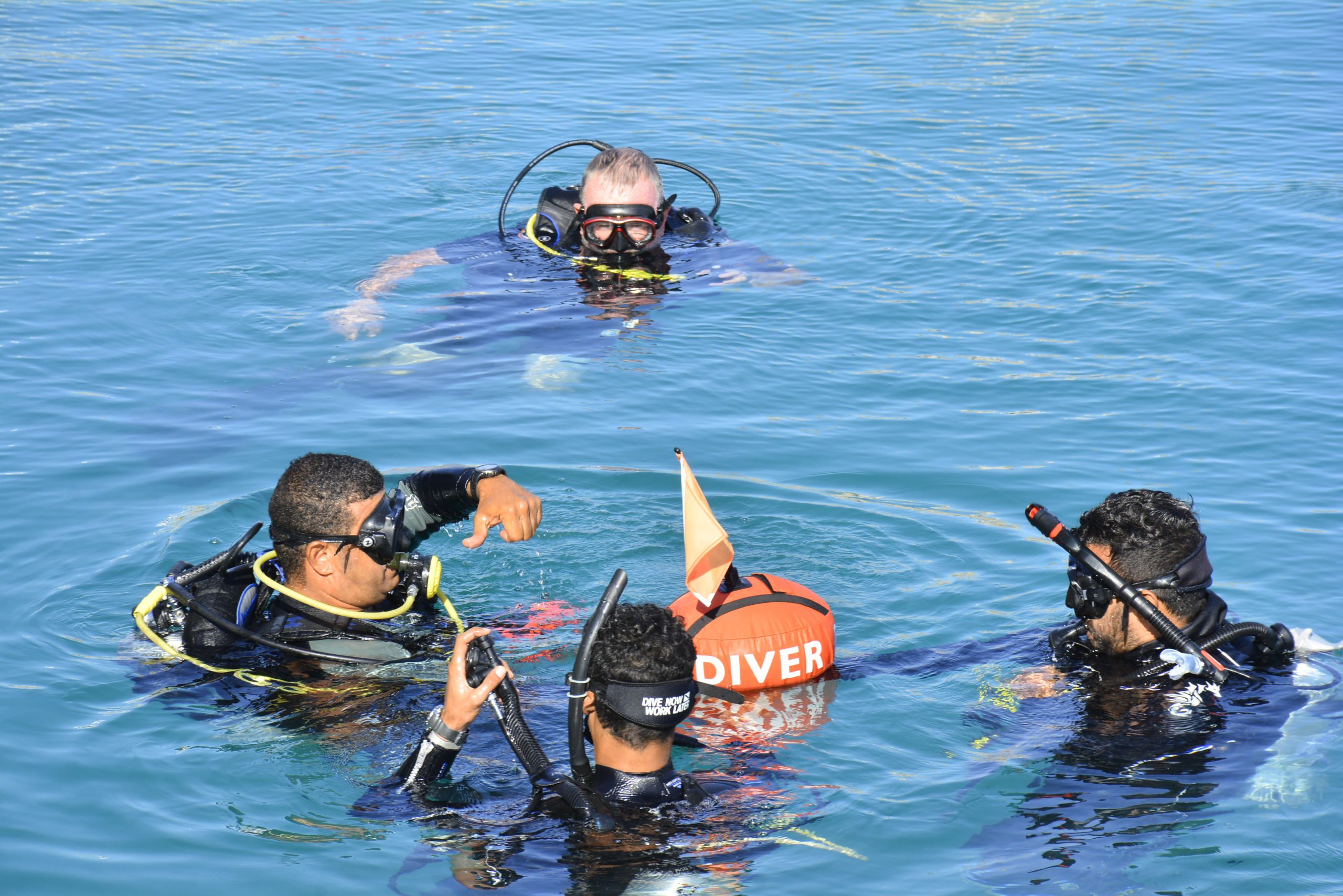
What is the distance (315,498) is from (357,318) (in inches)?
185

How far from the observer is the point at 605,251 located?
1004 centimetres

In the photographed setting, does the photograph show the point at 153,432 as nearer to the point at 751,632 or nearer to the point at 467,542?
the point at 467,542

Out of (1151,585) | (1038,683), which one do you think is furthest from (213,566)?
(1151,585)

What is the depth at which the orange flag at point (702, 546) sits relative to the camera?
15.6 ft

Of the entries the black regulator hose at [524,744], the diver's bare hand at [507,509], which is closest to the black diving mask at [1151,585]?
the black regulator hose at [524,744]

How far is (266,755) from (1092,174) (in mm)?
9931

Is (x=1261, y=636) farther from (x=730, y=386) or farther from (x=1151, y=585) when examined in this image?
(x=730, y=386)

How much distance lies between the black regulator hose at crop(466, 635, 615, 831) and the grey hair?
6136 mm

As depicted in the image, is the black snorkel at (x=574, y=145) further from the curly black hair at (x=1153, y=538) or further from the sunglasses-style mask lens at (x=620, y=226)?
the curly black hair at (x=1153, y=538)

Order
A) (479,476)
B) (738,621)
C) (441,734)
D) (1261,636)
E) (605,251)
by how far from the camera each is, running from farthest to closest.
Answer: (605,251) < (479,476) < (738,621) < (1261,636) < (441,734)

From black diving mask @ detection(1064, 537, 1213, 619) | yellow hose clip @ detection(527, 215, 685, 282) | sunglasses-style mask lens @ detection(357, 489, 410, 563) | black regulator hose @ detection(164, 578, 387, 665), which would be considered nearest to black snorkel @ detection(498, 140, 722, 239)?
yellow hose clip @ detection(527, 215, 685, 282)

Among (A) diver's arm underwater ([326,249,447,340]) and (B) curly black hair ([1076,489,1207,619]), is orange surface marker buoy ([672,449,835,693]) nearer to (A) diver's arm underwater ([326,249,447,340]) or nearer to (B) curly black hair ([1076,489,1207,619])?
(B) curly black hair ([1076,489,1207,619])

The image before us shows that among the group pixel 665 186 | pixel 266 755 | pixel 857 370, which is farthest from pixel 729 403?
pixel 665 186

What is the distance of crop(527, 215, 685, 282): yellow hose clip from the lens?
10141 mm
